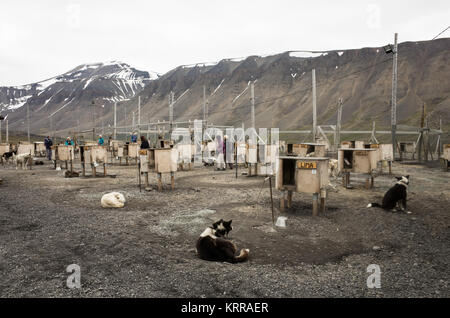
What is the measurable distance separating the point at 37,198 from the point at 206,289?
9881mm

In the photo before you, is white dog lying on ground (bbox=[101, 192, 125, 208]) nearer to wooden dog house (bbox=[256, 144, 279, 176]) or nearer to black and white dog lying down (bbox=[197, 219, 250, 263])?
black and white dog lying down (bbox=[197, 219, 250, 263])

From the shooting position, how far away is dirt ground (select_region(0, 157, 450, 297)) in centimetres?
463

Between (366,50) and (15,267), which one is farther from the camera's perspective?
(366,50)

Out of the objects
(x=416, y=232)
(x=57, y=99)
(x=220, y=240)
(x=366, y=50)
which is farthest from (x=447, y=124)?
(x=57, y=99)

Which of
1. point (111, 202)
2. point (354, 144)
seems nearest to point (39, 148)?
point (111, 202)

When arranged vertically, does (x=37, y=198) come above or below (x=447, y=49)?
below

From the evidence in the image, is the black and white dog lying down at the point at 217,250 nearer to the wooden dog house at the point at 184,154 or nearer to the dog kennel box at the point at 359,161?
the dog kennel box at the point at 359,161

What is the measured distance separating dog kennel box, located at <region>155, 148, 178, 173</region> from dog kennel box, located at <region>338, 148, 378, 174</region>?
6.99 meters

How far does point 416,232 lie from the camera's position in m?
7.36

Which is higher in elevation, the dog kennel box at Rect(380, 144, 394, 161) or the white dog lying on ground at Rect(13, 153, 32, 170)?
the dog kennel box at Rect(380, 144, 394, 161)

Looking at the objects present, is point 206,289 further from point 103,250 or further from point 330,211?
point 330,211

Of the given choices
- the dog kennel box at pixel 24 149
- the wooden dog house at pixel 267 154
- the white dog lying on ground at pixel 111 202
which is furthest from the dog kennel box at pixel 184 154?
the dog kennel box at pixel 24 149

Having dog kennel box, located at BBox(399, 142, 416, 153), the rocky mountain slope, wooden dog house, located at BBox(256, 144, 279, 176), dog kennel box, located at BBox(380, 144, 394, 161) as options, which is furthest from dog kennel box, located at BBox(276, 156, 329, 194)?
the rocky mountain slope

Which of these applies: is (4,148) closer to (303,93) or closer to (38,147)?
(38,147)
